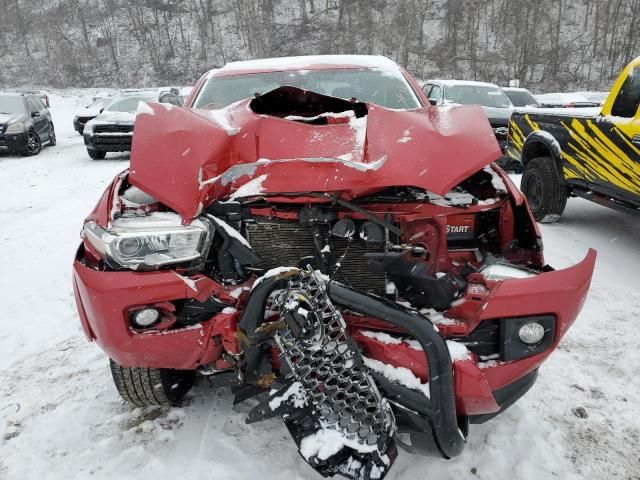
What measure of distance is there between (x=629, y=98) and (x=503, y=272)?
11.9ft

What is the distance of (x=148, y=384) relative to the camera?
2281 mm

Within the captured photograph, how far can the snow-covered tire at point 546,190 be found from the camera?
560cm

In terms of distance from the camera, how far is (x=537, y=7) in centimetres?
3569

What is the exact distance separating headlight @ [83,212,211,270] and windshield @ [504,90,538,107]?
41.6 feet

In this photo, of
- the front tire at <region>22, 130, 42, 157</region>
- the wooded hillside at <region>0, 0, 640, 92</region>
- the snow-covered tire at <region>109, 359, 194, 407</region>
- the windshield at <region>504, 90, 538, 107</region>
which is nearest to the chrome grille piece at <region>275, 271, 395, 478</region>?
the snow-covered tire at <region>109, 359, 194, 407</region>

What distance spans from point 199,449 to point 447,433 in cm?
114

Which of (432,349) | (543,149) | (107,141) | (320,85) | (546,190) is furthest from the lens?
(107,141)

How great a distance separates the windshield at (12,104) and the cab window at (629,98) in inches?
522

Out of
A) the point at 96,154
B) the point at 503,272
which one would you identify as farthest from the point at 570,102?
the point at 503,272

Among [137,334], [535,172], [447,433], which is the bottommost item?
[535,172]

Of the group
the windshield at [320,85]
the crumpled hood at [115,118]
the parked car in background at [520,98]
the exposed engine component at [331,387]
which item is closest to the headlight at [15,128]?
the crumpled hood at [115,118]

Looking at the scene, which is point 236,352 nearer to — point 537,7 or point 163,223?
point 163,223

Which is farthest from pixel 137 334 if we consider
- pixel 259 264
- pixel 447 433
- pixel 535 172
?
pixel 535 172

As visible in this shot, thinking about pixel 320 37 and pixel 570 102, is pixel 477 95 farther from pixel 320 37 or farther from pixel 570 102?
pixel 320 37
